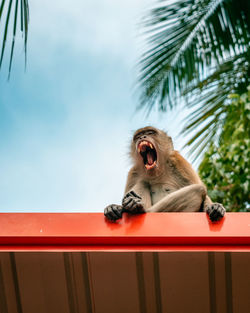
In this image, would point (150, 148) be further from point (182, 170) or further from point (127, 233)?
point (127, 233)

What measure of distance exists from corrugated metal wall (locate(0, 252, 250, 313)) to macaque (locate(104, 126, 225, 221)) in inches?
35.7

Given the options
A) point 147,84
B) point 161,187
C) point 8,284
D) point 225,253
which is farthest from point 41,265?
point 147,84

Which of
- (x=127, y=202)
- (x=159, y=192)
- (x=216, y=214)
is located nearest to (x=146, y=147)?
(x=159, y=192)

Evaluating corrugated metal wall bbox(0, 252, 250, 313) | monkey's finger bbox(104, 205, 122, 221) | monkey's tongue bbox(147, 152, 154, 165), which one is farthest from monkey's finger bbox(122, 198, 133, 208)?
monkey's tongue bbox(147, 152, 154, 165)

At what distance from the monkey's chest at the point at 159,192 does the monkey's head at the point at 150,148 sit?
0.14m

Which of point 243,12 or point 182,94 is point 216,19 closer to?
point 243,12

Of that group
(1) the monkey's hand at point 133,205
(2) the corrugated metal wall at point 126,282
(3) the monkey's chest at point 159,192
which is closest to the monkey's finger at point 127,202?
(1) the monkey's hand at point 133,205

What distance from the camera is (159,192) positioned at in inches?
154

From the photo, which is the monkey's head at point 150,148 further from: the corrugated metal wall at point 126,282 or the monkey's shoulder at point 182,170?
the corrugated metal wall at point 126,282

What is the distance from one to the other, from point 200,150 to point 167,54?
1259 millimetres

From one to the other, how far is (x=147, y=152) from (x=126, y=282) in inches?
70.1

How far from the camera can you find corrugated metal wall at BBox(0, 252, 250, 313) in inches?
96.8

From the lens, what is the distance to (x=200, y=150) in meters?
5.36

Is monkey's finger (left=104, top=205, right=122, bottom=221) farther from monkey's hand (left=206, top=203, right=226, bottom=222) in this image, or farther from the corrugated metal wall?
monkey's hand (left=206, top=203, right=226, bottom=222)
